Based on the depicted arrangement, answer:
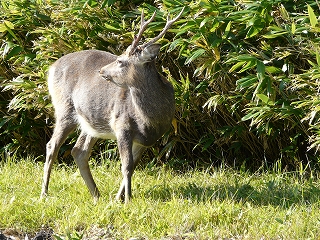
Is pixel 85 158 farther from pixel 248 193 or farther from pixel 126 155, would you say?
pixel 248 193

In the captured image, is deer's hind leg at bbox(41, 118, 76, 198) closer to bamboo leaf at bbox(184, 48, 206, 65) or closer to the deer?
the deer

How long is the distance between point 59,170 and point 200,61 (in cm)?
190

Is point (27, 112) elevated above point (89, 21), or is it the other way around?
point (89, 21)

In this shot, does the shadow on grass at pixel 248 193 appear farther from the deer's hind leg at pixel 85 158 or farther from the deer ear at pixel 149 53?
the deer ear at pixel 149 53

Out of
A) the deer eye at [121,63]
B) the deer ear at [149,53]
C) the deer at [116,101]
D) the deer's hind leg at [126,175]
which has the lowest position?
the deer's hind leg at [126,175]

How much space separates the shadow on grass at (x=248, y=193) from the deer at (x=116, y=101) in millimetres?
422

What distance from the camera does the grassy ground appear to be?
5298 mm

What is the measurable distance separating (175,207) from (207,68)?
5.52 ft

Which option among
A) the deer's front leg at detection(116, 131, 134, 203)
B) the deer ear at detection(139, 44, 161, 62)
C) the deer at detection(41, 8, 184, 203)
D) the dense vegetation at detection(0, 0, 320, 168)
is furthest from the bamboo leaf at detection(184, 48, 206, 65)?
the deer's front leg at detection(116, 131, 134, 203)

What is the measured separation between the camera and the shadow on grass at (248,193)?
610 cm

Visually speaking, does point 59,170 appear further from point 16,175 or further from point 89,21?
point 89,21

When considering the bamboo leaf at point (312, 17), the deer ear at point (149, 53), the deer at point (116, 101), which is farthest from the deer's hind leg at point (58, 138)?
the bamboo leaf at point (312, 17)

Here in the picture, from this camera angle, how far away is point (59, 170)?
7.77 metres

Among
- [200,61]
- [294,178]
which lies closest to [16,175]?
[200,61]
